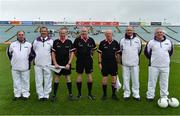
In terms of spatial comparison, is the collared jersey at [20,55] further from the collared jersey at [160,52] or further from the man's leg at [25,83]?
the collared jersey at [160,52]

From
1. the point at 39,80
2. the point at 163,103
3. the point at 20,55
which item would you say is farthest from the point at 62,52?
the point at 163,103

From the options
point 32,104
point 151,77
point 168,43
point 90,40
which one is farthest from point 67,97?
point 168,43

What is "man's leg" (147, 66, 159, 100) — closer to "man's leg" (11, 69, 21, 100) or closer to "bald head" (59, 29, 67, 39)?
"bald head" (59, 29, 67, 39)

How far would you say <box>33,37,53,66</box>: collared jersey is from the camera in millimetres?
8766

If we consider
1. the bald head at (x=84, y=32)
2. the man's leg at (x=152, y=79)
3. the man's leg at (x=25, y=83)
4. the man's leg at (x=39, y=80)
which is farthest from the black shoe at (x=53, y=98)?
the man's leg at (x=152, y=79)

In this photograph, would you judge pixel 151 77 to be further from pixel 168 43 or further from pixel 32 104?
pixel 32 104

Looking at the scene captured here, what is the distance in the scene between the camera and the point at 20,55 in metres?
8.83

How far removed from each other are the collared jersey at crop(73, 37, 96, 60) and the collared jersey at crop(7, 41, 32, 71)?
1289 millimetres

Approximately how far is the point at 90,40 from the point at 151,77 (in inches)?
76.5

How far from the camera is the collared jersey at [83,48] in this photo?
8898mm

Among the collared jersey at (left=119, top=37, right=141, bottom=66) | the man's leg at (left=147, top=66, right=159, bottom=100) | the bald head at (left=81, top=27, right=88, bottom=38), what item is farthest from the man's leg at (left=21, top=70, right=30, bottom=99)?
the man's leg at (left=147, top=66, right=159, bottom=100)

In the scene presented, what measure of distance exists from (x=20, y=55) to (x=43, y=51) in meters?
0.64

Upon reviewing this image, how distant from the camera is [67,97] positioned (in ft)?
30.9

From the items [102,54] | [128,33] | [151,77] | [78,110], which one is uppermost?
[128,33]
